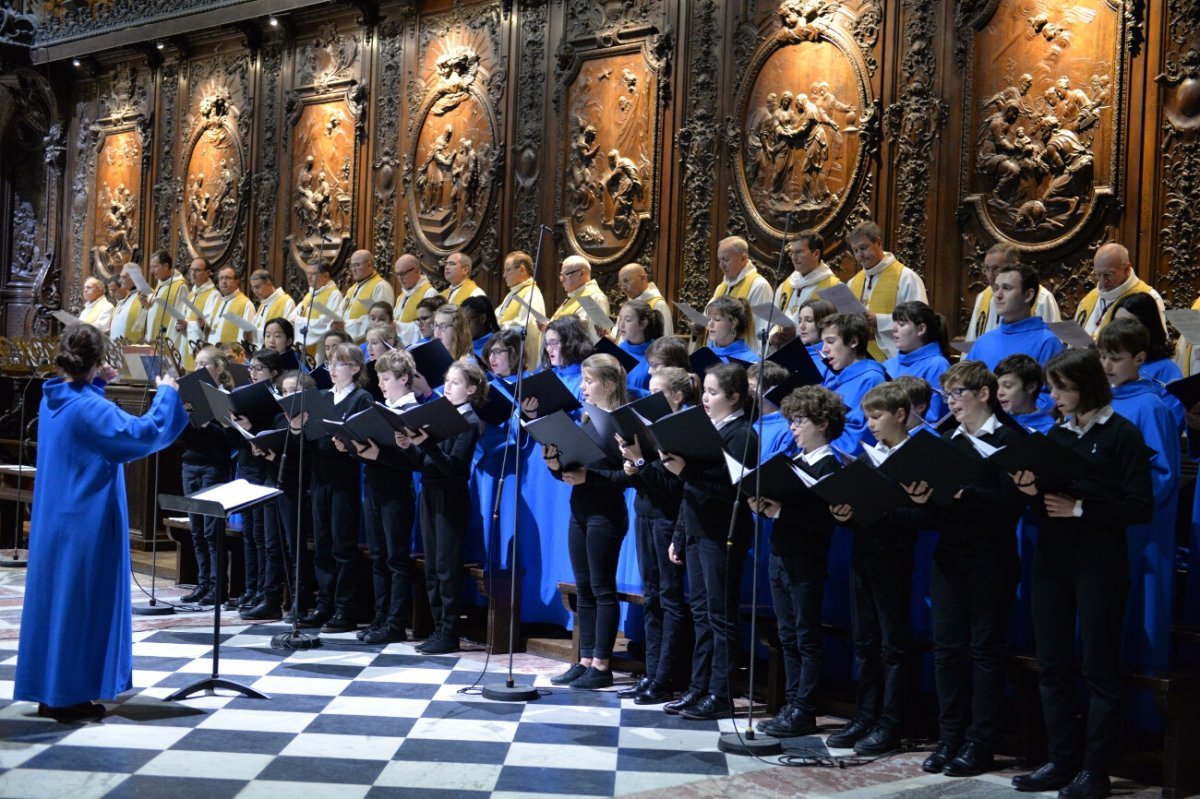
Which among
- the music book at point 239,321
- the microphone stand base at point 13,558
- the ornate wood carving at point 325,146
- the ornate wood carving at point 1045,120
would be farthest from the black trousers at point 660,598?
the ornate wood carving at point 325,146

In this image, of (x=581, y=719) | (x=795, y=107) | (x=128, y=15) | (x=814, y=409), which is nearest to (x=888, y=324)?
(x=795, y=107)

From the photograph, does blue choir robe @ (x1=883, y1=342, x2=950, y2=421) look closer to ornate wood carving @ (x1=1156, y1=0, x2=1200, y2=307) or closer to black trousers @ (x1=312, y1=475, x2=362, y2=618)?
ornate wood carving @ (x1=1156, y1=0, x2=1200, y2=307)

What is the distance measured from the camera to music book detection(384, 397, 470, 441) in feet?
21.1

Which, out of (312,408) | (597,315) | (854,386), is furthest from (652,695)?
(597,315)

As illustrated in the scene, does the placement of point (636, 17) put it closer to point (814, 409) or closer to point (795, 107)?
point (795, 107)

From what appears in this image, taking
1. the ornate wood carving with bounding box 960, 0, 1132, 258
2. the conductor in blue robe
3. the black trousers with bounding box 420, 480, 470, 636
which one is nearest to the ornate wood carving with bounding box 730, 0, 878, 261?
the ornate wood carving with bounding box 960, 0, 1132, 258

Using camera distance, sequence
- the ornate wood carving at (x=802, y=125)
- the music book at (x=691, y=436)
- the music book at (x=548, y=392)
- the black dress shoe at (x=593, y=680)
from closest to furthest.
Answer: the music book at (x=691, y=436) → the black dress shoe at (x=593, y=680) → the music book at (x=548, y=392) → the ornate wood carving at (x=802, y=125)

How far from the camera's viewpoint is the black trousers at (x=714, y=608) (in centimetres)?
553

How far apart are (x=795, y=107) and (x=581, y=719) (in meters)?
5.83

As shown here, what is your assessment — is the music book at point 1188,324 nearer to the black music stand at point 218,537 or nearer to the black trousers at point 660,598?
the black trousers at point 660,598

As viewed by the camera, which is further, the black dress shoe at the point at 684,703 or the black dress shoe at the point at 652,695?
the black dress shoe at the point at 652,695

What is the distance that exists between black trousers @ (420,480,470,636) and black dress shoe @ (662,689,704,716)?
62.3 inches

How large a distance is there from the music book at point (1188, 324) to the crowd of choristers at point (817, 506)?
0.66ft

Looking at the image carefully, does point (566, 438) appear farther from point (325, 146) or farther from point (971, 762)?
point (325, 146)
